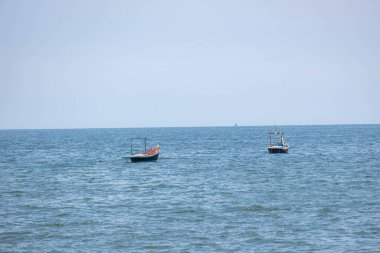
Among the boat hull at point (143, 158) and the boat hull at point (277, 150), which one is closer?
the boat hull at point (143, 158)

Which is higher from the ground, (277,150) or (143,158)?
(277,150)

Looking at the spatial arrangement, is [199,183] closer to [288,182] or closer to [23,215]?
[288,182]

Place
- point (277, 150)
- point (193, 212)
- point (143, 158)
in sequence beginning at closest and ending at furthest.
Answer: point (193, 212) → point (143, 158) → point (277, 150)

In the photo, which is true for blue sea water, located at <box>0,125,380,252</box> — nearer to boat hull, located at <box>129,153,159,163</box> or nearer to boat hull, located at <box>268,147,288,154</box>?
boat hull, located at <box>129,153,159,163</box>

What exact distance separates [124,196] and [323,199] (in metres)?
15.1

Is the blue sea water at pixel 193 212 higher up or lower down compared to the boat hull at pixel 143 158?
lower down

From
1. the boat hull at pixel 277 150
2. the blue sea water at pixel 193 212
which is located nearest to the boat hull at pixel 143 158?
the blue sea water at pixel 193 212

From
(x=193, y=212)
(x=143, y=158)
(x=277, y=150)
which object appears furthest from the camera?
(x=277, y=150)

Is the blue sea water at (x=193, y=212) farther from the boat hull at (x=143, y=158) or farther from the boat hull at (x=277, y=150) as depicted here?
the boat hull at (x=277, y=150)

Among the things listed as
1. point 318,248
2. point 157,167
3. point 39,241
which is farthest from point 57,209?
point 157,167

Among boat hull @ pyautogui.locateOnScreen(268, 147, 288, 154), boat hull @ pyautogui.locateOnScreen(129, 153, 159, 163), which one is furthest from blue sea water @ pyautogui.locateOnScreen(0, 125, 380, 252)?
boat hull @ pyautogui.locateOnScreen(268, 147, 288, 154)

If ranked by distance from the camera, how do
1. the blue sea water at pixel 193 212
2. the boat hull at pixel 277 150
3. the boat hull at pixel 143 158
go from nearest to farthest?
the blue sea water at pixel 193 212 → the boat hull at pixel 143 158 → the boat hull at pixel 277 150

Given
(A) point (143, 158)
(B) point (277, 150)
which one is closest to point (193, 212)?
(A) point (143, 158)

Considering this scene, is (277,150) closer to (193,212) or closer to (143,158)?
(143,158)
